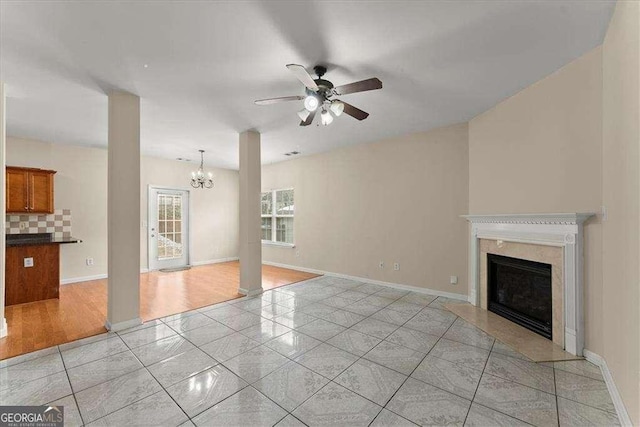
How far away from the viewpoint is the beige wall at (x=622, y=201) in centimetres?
153

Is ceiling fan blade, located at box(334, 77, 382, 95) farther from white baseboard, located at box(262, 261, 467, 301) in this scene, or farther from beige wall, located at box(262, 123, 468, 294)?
white baseboard, located at box(262, 261, 467, 301)

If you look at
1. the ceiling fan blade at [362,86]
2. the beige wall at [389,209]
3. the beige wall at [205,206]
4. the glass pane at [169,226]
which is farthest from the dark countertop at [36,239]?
→ the ceiling fan blade at [362,86]

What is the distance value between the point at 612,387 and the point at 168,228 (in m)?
7.28

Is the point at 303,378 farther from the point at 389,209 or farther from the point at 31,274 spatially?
the point at 31,274

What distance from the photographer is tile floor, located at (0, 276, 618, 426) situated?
5.57ft

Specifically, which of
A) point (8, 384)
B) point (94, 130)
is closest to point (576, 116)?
point (8, 384)

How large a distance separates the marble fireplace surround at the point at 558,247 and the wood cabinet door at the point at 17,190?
6.89 metres

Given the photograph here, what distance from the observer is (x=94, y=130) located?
4160 mm

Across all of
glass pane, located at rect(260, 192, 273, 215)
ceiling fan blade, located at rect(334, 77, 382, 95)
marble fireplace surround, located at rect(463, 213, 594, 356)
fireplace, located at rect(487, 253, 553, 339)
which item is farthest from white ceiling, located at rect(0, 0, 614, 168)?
glass pane, located at rect(260, 192, 273, 215)

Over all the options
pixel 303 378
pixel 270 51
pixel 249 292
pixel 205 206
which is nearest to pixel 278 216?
pixel 205 206

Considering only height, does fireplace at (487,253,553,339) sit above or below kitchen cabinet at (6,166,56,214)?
below

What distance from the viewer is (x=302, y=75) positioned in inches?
81.0

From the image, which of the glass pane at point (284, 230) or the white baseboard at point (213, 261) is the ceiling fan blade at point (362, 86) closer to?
the glass pane at point (284, 230)

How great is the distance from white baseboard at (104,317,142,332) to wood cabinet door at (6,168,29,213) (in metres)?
2.95
